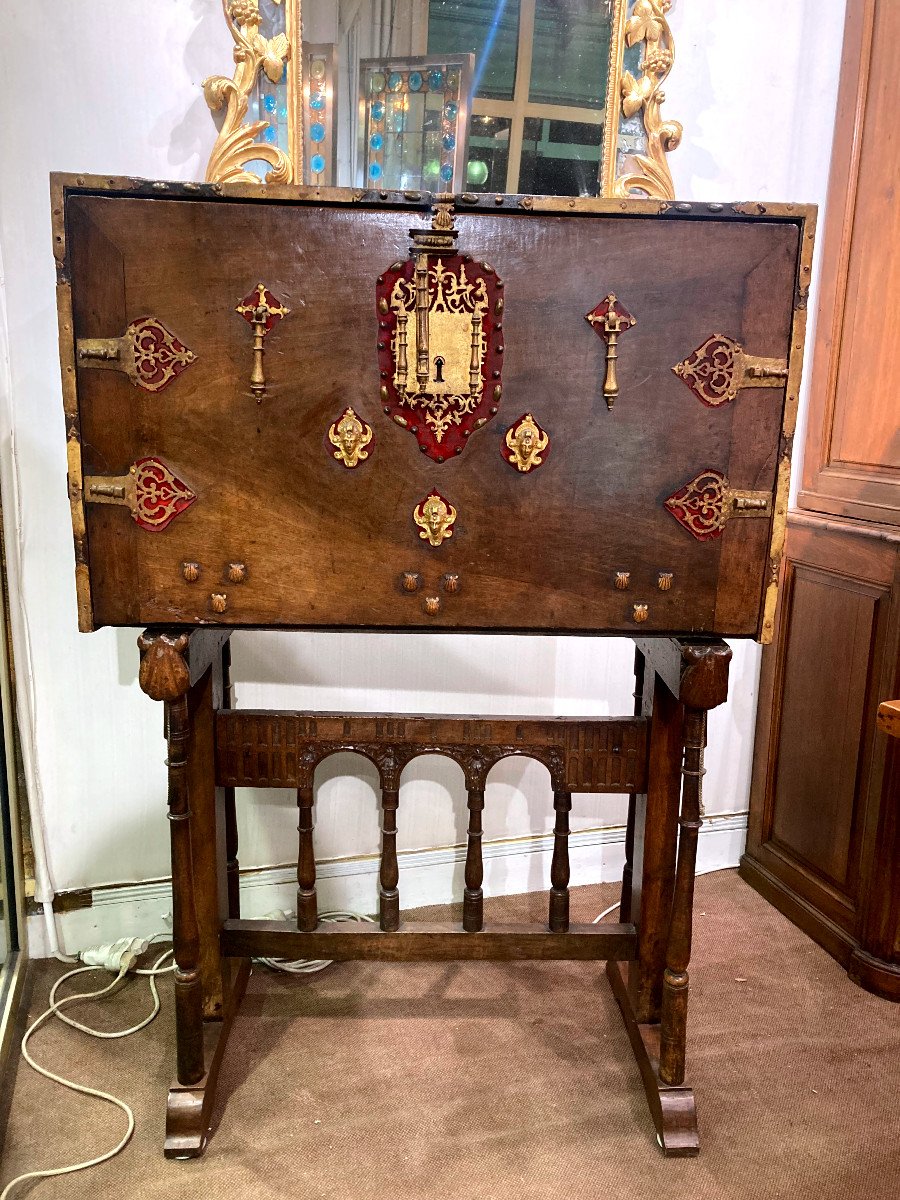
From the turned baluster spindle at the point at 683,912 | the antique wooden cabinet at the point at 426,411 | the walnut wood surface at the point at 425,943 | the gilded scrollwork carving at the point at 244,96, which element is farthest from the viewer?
the walnut wood surface at the point at 425,943

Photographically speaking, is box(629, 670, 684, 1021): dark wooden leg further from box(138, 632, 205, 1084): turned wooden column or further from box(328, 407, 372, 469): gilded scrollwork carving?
box(138, 632, 205, 1084): turned wooden column

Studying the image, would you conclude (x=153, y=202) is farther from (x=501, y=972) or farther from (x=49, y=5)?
(x=501, y=972)

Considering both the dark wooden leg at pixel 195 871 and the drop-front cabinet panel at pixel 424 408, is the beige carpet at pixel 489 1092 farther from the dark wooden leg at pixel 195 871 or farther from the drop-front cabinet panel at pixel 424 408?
the drop-front cabinet panel at pixel 424 408

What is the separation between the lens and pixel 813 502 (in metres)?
2.16

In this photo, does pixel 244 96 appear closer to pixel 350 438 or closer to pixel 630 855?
pixel 350 438

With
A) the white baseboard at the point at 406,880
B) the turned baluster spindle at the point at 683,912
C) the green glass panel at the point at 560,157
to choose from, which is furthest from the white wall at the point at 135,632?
the turned baluster spindle at the point at 683,912

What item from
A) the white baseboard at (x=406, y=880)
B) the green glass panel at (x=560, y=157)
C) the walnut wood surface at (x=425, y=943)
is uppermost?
the green glass panel at (x=560, y=157)

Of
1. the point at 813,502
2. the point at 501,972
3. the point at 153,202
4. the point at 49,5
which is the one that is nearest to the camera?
the point at 153,202

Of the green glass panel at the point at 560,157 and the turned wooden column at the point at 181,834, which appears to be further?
the green glass panel at the point at 560,157

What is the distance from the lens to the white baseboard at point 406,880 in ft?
6.59

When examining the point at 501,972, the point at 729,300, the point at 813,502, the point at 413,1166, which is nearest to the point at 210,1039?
the point at 413,1166

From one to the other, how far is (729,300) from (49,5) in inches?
53.0

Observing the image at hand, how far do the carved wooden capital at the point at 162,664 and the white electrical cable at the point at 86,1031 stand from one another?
0.78 meters

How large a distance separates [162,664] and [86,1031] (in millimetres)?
914
